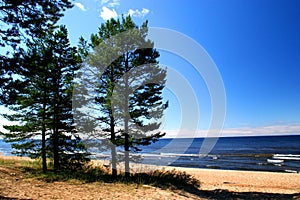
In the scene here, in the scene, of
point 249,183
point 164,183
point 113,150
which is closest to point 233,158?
point 249,183

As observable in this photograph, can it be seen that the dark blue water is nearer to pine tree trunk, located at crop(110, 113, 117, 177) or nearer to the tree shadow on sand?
the tree shadow on sand

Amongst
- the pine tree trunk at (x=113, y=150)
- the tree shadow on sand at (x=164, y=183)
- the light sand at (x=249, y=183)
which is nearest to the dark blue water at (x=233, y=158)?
the tree shadow on sand at (x=164, y=183)

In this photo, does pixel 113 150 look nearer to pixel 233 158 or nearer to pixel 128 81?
pixel 128 81

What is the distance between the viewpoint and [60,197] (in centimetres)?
779

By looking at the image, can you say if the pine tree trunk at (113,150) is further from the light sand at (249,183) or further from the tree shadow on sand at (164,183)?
the light sand at (249,183)

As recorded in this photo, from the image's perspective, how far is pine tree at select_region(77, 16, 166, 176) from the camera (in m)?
12.2

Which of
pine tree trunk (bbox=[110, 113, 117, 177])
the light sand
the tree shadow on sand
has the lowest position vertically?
the light sand

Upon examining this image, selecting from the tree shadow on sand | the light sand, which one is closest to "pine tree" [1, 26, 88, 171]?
the tree shadow on sand

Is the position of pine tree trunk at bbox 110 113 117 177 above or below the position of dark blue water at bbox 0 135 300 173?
above

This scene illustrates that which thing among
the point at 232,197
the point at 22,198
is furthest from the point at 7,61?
the point at 232,197

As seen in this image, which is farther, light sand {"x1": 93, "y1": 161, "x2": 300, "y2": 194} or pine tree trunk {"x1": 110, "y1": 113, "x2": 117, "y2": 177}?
light sand {"x1": 93, "y1": 161, "x2": 300, "y2": 194}

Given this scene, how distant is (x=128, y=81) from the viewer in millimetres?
12906

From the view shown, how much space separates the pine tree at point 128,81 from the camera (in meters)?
12.2

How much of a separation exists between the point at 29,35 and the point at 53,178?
7364mm
